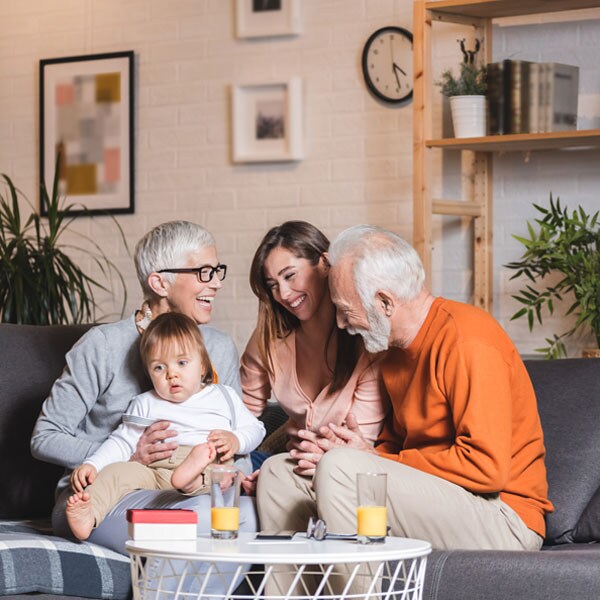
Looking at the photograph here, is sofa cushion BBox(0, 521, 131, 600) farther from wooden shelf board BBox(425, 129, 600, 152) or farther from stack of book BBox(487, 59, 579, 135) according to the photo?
stack of book BBox(487, 59, 579, 135)

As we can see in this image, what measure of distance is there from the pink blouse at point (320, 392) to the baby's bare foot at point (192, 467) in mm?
431

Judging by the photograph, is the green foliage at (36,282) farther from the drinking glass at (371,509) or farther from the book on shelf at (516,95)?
the drinking glass at (371,509)

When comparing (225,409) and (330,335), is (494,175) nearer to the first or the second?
(330,335)

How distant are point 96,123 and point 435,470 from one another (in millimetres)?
3238

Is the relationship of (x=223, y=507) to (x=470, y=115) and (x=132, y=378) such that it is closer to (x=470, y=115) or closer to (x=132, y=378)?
A: (x=132, y=378)

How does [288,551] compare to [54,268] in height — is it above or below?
below

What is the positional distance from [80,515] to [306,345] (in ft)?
2.66

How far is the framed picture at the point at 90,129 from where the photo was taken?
5.20 m

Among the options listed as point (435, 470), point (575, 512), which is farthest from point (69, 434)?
point (575, 512)

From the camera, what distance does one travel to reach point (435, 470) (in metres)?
2.52

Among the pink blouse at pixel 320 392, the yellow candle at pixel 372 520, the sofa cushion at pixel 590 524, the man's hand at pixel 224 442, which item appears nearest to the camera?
the yellow candle at pixel 372 520

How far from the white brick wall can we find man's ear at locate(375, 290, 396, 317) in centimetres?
194

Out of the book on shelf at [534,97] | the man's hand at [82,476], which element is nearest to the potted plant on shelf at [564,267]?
the book on shelf at [534,97]

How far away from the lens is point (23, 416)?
306 cm
